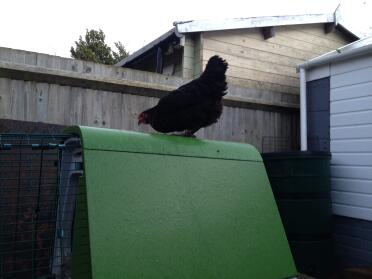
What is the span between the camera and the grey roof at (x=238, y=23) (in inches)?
188

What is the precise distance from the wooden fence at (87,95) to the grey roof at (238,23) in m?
1.32

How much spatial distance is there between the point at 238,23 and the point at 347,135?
7.36 feet

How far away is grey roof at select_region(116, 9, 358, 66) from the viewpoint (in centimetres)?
477

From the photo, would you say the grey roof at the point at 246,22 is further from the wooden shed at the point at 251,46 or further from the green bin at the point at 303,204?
the green bin at the point at 303,204

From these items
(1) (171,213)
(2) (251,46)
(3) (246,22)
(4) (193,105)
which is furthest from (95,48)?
(1) (171,213)

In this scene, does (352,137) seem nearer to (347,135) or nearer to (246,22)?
(347,135)

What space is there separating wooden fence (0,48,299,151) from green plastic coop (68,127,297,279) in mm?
1270

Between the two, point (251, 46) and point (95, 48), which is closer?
point (251, 46)

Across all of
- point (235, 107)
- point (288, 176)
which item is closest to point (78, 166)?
point (288, 176)

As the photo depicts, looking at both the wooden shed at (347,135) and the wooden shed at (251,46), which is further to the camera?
the wooden shed at (251,46)

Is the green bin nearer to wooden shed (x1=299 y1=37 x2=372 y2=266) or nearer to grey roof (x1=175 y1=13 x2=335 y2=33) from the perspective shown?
wooden shed (x1=299 y1=37 x2=372 y2=266)

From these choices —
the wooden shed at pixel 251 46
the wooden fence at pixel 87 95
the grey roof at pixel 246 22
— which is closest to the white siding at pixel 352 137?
the wooden fence at pixel 87 95

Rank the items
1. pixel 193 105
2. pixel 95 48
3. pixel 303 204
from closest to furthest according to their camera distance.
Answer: pixel 193 105
pixel 303 204
pixel 95 48

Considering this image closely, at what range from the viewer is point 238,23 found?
5.06 metres
